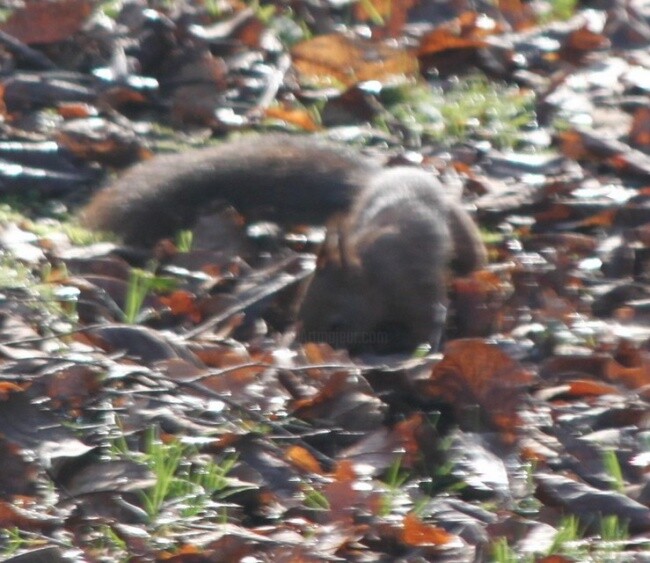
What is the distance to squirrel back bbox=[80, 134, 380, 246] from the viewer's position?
4.06 metres

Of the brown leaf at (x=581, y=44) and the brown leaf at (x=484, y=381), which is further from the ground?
the brown leaf at (x=581, y=44)

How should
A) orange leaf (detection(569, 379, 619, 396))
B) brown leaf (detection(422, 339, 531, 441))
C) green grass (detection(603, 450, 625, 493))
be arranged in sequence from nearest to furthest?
green grass (detection(603, 450, 625, 493)) → brown leaf (detection(422, 339, 531, 441)) → orange leaf (detection(569, 379, 619, 396))

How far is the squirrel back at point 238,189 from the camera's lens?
13.3 feet

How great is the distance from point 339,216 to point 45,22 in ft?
5.31

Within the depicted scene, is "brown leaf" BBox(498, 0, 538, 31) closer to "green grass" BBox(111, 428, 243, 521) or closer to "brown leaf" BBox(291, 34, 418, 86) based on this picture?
"brown leaf" BBox(291, 34, 418, 86)

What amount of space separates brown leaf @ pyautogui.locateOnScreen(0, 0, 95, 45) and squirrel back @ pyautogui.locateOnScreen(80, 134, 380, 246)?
1.13 metres

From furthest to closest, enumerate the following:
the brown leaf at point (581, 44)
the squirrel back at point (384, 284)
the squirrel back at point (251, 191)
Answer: the brown leaf at point (581, 44), the squirrel back at point (251, 191), the squirrel back at point (384, 284)

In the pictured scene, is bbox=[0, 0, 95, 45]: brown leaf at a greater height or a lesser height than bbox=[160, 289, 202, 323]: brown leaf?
greater

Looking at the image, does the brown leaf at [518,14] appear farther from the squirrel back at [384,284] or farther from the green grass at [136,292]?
the green grass at [136,292]

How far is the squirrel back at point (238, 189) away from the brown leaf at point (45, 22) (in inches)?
44.6

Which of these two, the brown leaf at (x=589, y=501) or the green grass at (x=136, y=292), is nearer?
the brown leaf at (x=589, y=501)

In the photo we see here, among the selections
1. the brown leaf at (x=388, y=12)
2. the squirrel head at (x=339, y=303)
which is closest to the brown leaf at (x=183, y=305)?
the squirrel head at (x=339, y=303)

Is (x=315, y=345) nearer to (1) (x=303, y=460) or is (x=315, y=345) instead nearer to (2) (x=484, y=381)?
(2) (x=484, y=381)

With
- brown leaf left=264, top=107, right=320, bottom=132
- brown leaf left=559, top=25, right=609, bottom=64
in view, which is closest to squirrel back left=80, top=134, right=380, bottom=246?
brown leaf left=264, top=107, right=320, bottom=132
